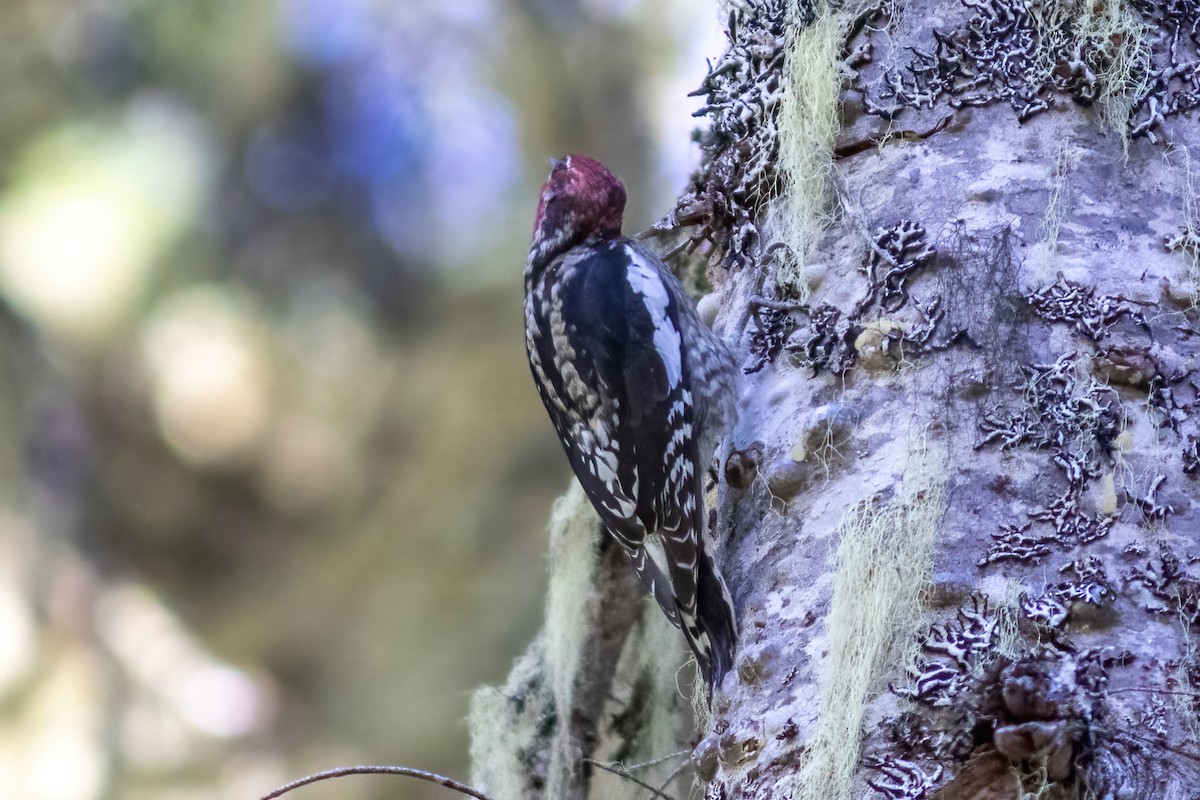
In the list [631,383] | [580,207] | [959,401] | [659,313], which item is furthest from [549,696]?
[959,401]

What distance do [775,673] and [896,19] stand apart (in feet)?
3.44

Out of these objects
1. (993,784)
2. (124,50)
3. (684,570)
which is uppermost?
(124,50)

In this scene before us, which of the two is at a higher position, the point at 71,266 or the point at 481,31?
the point at 481,31

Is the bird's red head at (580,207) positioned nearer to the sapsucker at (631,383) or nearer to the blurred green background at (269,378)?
the sapsucker at (631,383)

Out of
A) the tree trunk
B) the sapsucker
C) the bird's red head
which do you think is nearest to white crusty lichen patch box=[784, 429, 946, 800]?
the tree trunk

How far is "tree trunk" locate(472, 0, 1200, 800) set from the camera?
4.95 ft

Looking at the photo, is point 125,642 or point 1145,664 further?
point 125,642

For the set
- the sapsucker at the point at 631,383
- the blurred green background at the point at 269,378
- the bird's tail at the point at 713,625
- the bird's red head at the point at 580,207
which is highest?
the blurred green background at the point at 269,378

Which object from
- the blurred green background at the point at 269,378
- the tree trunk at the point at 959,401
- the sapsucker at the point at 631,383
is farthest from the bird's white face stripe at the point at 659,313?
the blurred green background at the point at 269,378

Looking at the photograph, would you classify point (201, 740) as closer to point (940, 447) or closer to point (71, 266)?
point (71, 266)

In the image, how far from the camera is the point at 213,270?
14.4 ft

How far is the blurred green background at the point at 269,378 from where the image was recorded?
4395mm

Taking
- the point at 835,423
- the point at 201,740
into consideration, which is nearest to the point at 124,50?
the point at 201,740

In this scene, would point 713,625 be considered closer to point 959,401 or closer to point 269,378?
point 959,401
